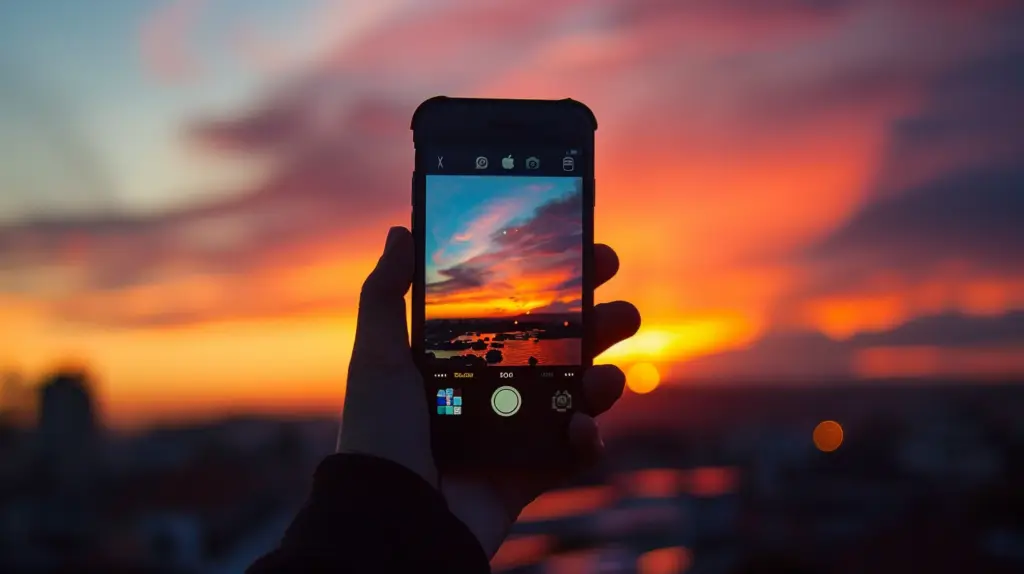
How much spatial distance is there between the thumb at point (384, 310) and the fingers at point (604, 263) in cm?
51

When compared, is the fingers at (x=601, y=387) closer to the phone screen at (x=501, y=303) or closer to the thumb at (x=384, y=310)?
the phone screen at (x=501, y=303)

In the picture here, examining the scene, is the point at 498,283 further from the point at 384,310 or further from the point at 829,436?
the point at 829,436

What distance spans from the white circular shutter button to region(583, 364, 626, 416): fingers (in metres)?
0.18

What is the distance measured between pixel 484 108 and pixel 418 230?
1.29ft

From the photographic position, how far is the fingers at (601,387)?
2186 mm

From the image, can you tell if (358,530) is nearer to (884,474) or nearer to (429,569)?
(429,569)

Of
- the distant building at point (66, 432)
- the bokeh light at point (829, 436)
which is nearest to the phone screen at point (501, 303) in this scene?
the bokeh light at point (829, 436)

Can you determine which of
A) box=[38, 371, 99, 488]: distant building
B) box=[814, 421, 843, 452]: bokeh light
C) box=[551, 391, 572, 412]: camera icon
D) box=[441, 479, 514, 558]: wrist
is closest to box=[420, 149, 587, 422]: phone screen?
box=[551, 391, 572, 412]: camera icon

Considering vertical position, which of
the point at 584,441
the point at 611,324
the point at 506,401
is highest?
the point at 611,324

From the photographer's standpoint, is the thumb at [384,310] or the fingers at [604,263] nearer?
the thumb at [384,310]

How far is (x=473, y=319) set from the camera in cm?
223

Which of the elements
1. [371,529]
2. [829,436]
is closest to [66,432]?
[829,436]

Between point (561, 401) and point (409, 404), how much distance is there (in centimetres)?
40

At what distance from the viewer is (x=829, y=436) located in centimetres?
4088
